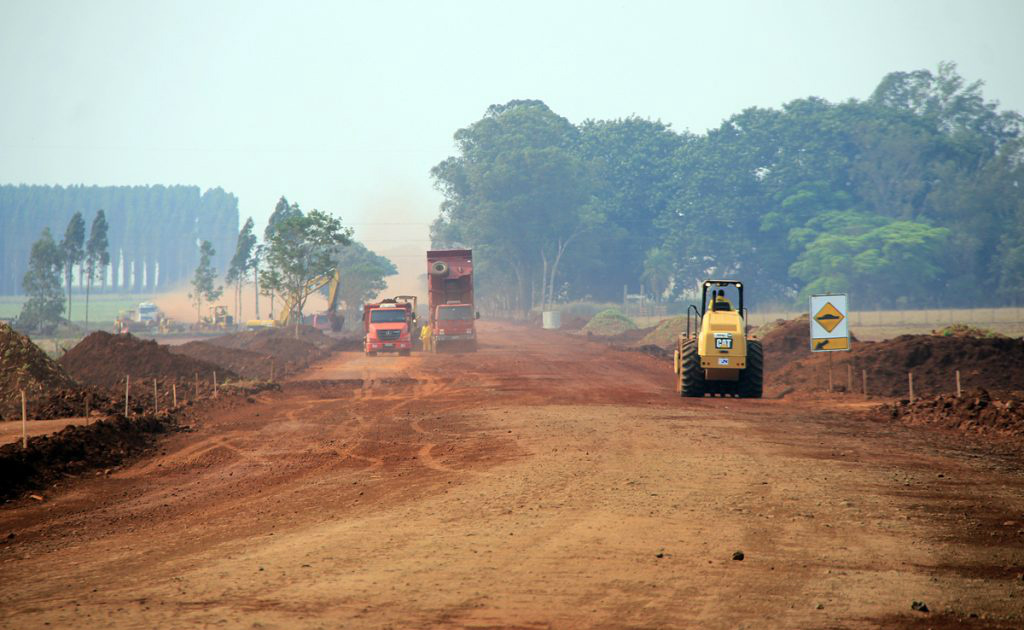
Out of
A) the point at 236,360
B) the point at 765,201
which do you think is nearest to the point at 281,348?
the point at 236,360

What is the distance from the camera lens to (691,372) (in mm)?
26000

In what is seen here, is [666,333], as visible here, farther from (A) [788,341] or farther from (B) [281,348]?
(B) [281,348]

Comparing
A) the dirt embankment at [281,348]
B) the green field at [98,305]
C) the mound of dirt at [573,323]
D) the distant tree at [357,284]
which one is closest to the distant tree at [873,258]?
the mound of dirt at [573,323]

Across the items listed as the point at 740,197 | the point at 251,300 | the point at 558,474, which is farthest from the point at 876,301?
the point at 251,300

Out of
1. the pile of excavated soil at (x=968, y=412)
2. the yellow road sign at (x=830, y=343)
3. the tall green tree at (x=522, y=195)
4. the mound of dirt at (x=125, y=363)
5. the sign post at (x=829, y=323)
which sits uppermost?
the tall green tree at (x=522, y=195)

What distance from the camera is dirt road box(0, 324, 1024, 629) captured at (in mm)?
8070

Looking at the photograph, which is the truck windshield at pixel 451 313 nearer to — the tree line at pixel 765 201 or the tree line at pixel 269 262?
the tree line at pixel 269 262

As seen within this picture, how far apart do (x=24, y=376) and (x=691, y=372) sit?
17805mm

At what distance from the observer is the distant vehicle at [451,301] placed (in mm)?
52906

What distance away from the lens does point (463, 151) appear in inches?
4574

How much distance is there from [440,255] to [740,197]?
58615 mm

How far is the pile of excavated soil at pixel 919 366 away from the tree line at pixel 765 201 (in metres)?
60.9

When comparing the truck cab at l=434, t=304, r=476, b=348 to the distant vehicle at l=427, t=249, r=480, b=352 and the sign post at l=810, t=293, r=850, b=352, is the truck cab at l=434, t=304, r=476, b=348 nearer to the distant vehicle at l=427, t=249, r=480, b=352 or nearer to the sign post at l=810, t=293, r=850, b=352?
the distant vehicle at l=427, t=249, r=480, b=352

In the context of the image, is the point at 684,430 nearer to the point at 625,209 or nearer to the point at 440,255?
the point at 440,255
